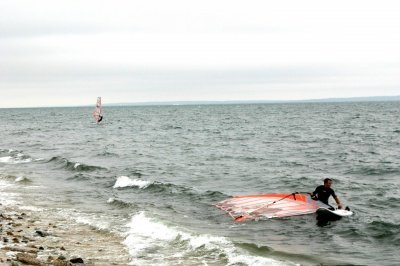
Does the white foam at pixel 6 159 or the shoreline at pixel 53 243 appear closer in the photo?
the shoreline at pixel 53 243

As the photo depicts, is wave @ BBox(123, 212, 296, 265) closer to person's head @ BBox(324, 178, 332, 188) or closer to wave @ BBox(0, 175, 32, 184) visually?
person's head @ BBox(324, 178, 332, 188)

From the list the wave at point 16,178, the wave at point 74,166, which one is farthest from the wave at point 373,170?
the wave at point 16,178

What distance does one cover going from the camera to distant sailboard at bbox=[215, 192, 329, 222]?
19922 mm

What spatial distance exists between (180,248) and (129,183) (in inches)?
510

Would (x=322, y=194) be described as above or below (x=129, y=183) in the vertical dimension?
above

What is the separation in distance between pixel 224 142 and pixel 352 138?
48.1 feet

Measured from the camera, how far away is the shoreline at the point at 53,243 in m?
12.8

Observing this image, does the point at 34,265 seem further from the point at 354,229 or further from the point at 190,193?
the point at 190,193

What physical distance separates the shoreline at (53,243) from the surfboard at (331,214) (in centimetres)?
844

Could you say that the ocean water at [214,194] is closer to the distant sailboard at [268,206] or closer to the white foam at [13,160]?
the white foam at [13,160]

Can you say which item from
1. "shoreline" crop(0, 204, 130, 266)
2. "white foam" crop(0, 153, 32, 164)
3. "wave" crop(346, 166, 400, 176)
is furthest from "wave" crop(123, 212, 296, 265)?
"white foam" crop(0, 153, 32, 164)

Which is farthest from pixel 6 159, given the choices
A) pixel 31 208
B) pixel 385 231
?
pixel 385 231

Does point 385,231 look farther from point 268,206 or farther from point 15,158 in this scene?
point 15,158

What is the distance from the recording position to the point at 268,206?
21.0m
